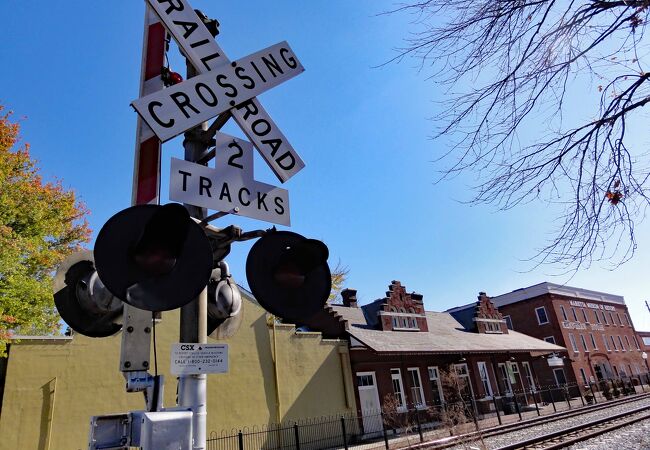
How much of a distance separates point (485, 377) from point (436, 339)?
4761 millimetres

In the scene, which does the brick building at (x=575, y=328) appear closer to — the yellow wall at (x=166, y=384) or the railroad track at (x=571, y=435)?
the railroad track at (x=571, y=435)

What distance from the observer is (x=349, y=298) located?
27.7 metres

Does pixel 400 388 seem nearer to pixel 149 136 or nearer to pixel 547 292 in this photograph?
pixel 149 136

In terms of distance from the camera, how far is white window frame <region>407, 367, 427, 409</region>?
22.1m

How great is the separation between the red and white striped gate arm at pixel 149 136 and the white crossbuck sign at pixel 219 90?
253 millimetres

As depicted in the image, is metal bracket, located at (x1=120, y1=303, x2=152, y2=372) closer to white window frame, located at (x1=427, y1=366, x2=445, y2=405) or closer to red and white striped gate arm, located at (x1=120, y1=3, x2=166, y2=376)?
red and white striped gate arm, located at (x1=120, y1=3, x2=166, y2=376)

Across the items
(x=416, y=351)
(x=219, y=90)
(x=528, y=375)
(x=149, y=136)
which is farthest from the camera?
(x=528, y=375)

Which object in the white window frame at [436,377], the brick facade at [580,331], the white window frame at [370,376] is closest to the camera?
the white window frame at [370,376]

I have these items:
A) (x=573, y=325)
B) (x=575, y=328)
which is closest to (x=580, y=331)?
(x=575, y=328)

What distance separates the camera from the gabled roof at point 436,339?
21.3 m

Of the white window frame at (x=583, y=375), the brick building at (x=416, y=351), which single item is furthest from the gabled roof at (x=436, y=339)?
the white window frame at (x=583, y=375)

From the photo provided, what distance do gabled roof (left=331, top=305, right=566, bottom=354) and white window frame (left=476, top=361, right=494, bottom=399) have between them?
1.32 metres

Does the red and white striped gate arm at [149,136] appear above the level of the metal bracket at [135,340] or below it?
above

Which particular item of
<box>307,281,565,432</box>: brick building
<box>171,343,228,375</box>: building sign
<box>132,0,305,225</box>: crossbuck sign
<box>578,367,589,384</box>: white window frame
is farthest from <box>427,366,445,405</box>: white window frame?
<box>578,367,589,384</box>: white window frame
